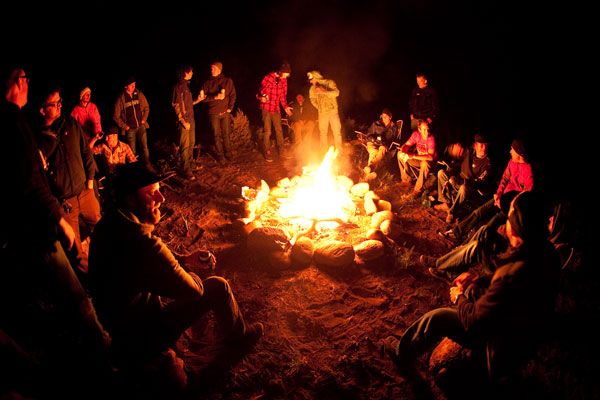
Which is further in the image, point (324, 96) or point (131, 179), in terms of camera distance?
point (324, 96)

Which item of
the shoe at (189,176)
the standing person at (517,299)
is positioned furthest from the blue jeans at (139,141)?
the standing person at (517,299)

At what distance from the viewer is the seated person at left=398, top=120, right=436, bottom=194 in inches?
308

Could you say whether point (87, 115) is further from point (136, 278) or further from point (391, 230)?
point (391, 230)

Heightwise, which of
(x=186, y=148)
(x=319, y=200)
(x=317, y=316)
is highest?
(x=186, y=148)

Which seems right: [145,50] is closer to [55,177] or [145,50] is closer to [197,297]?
[55,177]

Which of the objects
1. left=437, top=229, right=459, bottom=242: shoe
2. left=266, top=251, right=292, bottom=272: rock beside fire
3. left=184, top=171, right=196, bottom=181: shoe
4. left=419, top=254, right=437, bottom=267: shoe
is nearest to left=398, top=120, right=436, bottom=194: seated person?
left=437, top=229, right=459, bottom=242: shoe

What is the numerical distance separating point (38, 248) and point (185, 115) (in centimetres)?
522

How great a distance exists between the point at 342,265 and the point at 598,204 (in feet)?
18.4

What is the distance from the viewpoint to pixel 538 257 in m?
3.09

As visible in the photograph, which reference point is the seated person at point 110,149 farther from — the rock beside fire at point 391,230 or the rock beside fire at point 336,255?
the rock beside fire at point 391,230

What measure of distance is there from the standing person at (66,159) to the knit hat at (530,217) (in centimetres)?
466

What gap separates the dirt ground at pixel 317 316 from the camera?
391cm

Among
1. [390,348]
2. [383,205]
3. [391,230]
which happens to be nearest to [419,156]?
[383,205]

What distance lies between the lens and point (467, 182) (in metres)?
6.96
